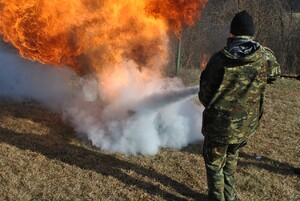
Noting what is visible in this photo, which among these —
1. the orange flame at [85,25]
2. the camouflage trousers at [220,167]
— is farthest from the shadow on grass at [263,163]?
the orange flame at [85,25]

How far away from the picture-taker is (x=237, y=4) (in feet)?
54.2

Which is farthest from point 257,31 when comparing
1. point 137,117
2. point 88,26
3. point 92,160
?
point 92,160

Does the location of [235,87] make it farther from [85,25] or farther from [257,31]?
[257,31]

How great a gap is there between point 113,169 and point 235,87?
2498 mm

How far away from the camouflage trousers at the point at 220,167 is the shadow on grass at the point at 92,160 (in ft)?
1.53

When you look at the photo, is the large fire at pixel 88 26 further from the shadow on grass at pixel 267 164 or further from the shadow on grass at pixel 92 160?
the shadow on grass at pixel 267 164

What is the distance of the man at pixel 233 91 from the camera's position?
4090mm

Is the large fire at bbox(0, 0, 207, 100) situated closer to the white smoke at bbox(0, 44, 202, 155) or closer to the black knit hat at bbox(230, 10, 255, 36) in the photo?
the white smoke at bbox(0, 44, 202, 155)

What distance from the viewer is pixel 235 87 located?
4.15 m

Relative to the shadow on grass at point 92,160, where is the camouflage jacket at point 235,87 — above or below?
above

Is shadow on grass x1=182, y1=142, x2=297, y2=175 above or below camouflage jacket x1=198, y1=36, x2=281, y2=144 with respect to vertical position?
below

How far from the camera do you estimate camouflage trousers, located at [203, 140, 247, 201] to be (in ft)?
14.6

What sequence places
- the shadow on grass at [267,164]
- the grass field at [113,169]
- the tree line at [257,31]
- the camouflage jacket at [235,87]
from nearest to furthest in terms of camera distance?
the camouflage jacket at [235,87] → the grass field at [113,169] → the shadow on grass at [267,164] → the tree line at [257,31]

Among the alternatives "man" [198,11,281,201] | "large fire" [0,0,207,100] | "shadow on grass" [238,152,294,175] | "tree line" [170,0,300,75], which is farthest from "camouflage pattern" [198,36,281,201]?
"tree line" [170,0,300,75]
